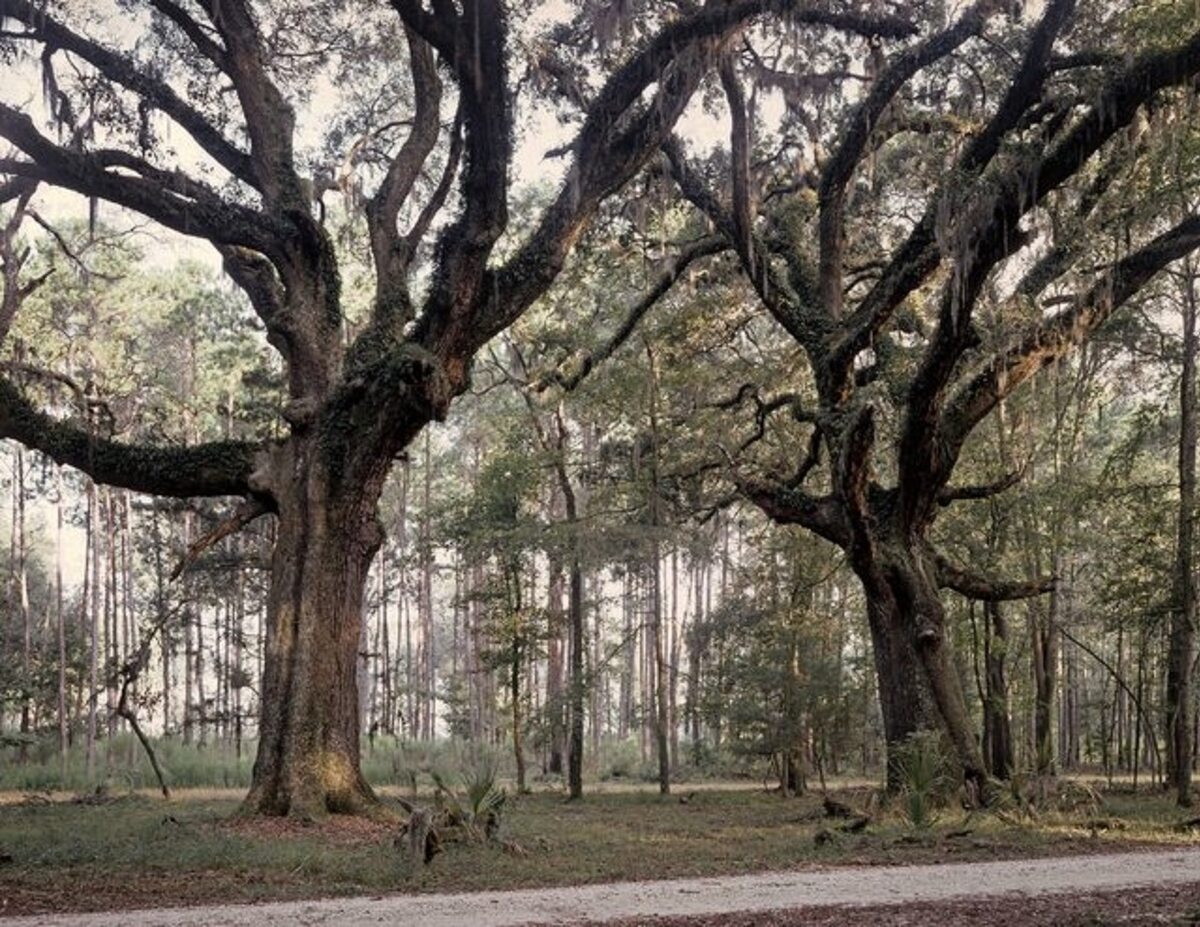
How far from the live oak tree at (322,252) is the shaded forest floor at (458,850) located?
Result: 1.75 metres

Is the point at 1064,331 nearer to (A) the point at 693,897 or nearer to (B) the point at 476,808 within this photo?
(B) the point at 476,808

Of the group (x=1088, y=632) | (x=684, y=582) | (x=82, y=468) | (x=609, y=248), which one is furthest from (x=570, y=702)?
(x=1088, y=632)

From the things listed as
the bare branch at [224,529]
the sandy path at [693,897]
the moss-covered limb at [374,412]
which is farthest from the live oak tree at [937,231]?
the bare branch at [224,529]

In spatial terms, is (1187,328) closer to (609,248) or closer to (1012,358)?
(1012,358)

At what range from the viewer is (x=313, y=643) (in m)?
12.3

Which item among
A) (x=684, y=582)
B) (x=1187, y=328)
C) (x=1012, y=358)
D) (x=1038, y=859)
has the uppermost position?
(x=1187, y=328)

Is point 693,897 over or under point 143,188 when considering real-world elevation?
under

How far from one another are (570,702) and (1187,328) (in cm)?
1236

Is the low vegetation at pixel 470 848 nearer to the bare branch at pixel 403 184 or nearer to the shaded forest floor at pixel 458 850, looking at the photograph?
the shaded forest floor at pixel 458 850

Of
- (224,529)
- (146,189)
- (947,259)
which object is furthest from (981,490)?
(146,189)

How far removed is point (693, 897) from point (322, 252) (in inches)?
375

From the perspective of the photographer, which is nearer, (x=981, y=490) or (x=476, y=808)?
(x=476, y=808)

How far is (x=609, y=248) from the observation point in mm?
18109

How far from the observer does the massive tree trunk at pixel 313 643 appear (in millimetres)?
11852
